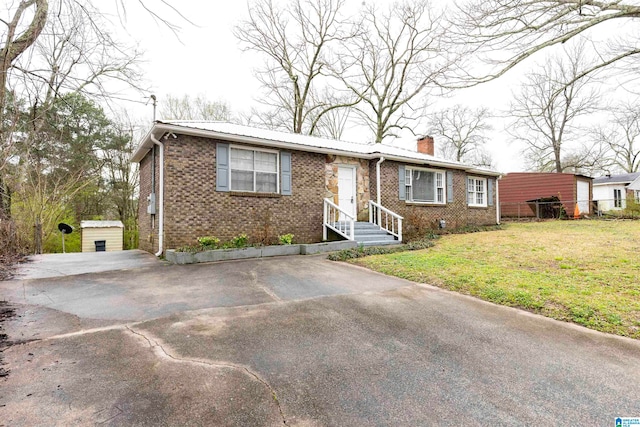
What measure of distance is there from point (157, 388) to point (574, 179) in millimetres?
24564

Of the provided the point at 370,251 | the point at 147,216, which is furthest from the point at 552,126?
the point at 147,216

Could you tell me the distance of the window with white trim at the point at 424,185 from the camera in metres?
11.8

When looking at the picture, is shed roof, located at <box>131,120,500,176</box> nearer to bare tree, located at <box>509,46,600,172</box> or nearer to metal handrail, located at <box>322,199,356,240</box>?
metal handrail, located at <box>322,199,356,240</box>

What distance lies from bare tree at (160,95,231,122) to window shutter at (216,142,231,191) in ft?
44.3

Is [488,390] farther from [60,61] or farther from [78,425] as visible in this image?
[60,61]

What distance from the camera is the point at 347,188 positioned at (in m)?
10.5

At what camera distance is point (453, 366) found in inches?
91.4

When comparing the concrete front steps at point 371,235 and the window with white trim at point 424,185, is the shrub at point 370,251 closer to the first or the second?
the concrete front steps at point 371,235

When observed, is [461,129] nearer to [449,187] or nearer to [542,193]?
[542,193]

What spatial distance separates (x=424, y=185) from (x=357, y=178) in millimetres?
3372

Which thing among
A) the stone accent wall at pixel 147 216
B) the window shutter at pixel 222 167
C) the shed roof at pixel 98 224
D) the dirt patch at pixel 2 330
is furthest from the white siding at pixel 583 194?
the shed roof at pixel 98 224

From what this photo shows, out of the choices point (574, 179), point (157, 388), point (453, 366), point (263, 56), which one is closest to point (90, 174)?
point (263, 56)

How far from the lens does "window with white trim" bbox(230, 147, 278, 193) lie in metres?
8.24

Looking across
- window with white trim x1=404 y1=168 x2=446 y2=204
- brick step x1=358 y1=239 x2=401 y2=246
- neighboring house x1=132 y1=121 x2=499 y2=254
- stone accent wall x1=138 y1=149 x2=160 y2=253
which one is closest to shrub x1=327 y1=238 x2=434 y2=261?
brick step x1=358 y1=239 x2=401 y2=246
